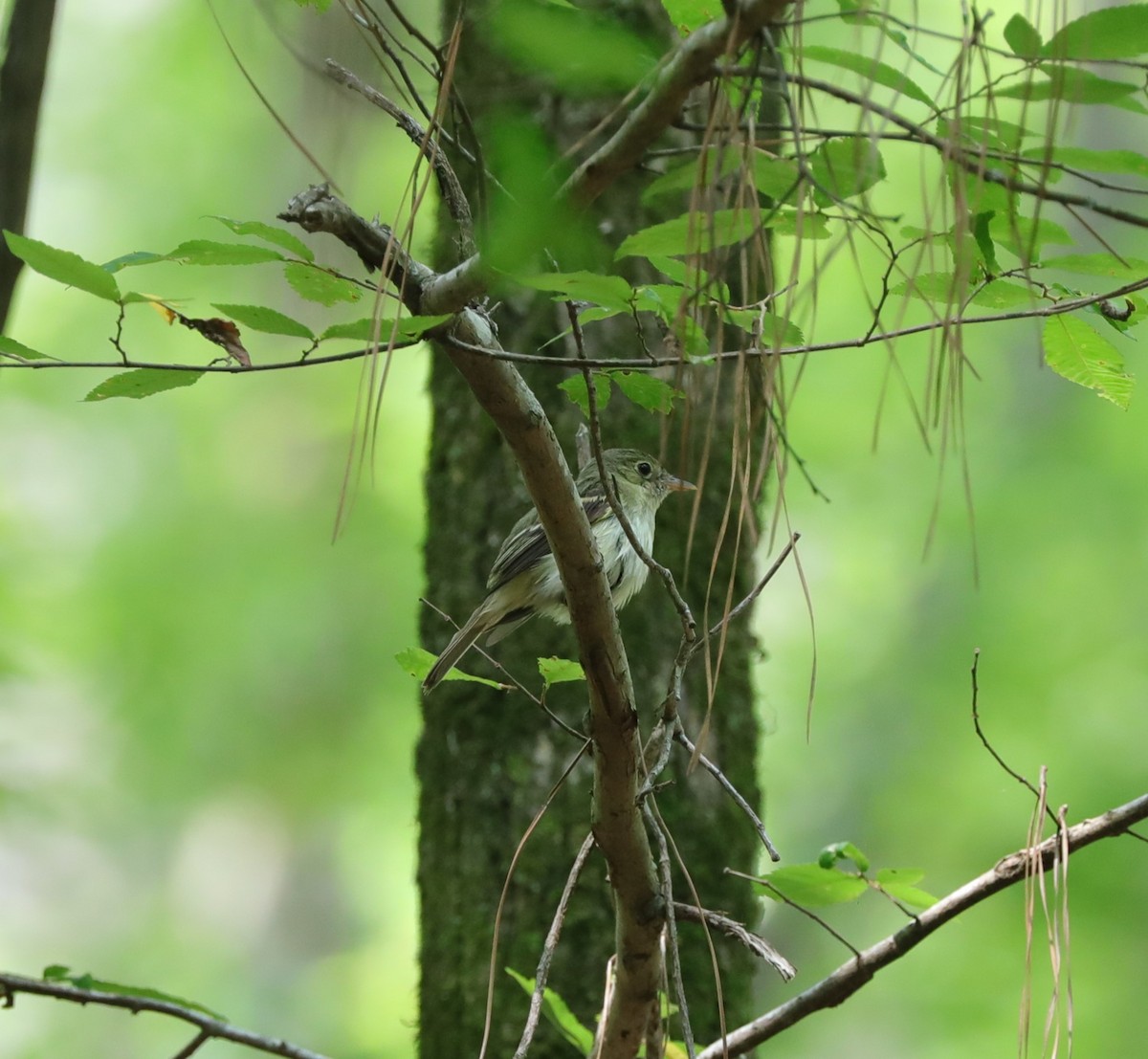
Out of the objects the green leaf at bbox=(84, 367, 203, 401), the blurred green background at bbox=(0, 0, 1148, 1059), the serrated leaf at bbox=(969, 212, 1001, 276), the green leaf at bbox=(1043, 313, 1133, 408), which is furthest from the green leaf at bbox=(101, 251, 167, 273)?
the blurred green background at bbox=(0, 0, 1148, 1059)

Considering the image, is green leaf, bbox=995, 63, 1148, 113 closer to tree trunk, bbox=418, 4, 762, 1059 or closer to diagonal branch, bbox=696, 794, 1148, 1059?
diagonal branch, bbox=696, 794, 1148, 1059

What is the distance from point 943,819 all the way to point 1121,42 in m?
8.99

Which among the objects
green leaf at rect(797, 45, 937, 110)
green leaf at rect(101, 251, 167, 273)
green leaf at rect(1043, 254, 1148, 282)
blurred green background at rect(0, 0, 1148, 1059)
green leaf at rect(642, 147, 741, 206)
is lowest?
green leaf at rect(101, 251, 167, 273)

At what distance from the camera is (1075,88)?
1.37 metres

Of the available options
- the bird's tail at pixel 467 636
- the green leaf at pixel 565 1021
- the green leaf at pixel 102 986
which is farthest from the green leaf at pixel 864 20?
the bird's tail at pixel 467 636

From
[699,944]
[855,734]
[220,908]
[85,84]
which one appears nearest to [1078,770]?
[855,734]

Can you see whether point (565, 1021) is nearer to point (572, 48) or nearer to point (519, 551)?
point (519, 551)

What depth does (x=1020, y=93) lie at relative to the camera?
55.2 inches

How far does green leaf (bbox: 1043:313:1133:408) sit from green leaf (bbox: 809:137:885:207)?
556 mm

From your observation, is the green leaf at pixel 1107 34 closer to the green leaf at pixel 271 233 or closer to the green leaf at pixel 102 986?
the green leaf at pixel 271 233

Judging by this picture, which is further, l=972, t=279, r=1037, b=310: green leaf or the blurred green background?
the blurred green background

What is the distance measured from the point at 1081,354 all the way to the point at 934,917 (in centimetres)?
99

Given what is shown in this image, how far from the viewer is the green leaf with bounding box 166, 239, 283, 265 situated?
1.53 m

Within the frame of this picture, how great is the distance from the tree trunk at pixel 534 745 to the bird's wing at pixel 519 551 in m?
0.06
